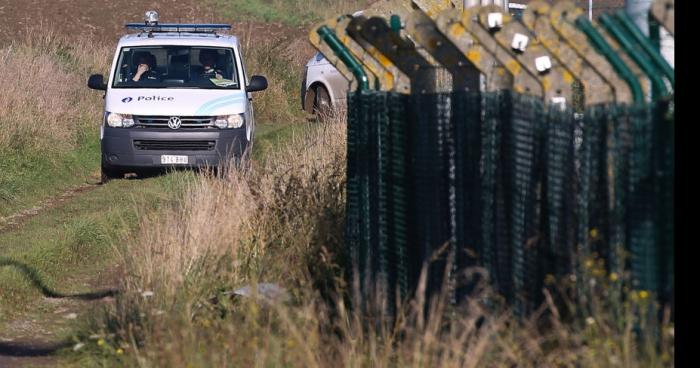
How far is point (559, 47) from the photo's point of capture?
5.57 metres

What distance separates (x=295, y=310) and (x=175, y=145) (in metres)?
9.77

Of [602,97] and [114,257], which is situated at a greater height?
[602,97]

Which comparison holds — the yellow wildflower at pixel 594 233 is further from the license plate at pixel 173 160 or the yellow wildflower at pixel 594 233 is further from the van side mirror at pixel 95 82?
the van side mirror at pixel 95 82

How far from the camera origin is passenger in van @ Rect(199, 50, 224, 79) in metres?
16.5

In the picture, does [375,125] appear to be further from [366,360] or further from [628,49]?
[628,49]

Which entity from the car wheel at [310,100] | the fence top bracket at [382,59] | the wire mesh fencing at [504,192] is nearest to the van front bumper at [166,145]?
the car wheel at [310,100]

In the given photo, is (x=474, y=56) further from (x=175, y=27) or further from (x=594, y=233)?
(x=175, y=27)

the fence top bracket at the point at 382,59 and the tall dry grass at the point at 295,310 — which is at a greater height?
the fence top bracket at the point at 382,59

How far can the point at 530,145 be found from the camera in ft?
18.8

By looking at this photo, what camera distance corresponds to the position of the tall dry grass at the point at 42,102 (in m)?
17.5

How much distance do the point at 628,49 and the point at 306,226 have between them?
424 centimetres

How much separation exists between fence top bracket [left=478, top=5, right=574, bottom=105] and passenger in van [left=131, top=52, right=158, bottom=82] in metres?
11.0

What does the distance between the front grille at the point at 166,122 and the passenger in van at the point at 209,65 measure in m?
0.77

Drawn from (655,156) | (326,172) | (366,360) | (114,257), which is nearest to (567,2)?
(655,156)
